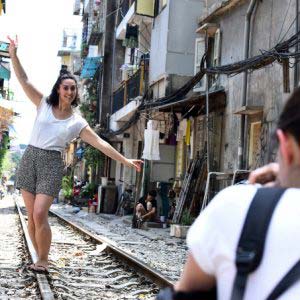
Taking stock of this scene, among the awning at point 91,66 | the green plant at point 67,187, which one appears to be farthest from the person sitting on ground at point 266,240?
the green plant at point 67,187

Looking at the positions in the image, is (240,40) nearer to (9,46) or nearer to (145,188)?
(145,188)

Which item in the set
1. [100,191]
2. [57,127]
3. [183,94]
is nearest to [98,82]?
[100,191]

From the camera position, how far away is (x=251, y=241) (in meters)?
1.41

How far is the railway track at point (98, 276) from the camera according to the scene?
5.71 meters

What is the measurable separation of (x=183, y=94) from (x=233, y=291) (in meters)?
14.4

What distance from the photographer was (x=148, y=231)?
48.0 feet

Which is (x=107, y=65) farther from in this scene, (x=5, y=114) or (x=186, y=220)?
(x=5, y=114)

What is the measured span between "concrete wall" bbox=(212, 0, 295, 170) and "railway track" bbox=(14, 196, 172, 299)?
334cm

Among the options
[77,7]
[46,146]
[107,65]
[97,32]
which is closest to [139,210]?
[46,146]

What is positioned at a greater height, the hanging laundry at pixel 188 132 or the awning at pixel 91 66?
the awning at pixel 91 66

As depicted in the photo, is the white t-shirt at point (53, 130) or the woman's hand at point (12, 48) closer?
the woman's hand at point (12, 48)

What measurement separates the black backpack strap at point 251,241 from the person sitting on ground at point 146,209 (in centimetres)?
1422

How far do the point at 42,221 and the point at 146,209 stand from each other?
34.9ft

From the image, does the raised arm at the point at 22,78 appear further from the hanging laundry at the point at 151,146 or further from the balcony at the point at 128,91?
the balcony at the point at 128,91
